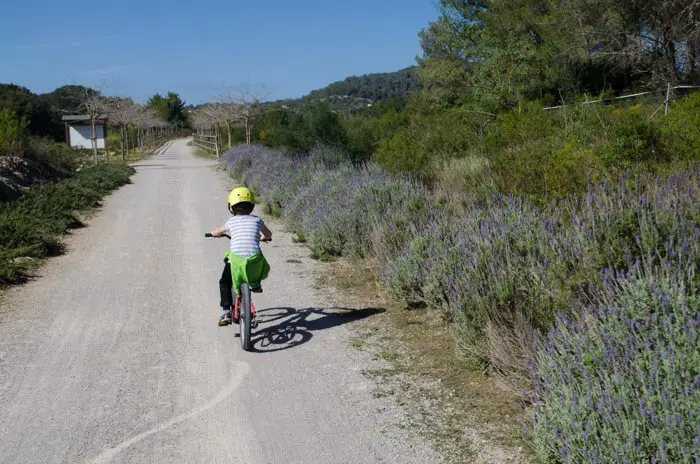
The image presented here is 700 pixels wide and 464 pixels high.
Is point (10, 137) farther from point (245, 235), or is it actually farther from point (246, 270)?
point (246, 270)

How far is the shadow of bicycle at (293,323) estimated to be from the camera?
585 centimetres

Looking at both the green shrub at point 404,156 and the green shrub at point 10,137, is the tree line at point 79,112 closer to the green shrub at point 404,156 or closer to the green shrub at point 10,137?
the green shrub at point 10,137

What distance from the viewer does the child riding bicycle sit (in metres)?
5.72

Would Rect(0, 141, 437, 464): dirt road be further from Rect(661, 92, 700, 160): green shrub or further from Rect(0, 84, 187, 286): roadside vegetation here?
Rect(661, 92, 700, 160): green shrub

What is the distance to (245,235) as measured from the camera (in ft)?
19.1

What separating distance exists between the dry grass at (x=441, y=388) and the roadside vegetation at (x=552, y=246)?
0.46 feet

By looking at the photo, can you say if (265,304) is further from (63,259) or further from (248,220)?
(63,259)

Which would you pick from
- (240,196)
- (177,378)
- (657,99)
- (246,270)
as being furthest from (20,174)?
(657,99)

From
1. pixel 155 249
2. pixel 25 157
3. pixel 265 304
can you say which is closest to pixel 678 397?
pixel 265 304

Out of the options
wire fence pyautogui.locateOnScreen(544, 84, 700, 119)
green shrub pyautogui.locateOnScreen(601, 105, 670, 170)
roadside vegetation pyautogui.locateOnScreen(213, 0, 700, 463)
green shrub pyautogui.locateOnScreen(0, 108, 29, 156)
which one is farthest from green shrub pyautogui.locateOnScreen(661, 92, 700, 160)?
green shrub pyautogui.locateOnScreen(0, 108, 29, 156)

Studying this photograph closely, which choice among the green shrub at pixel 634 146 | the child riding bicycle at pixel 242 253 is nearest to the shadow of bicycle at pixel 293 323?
the child riding bicycle at pixel 242 253

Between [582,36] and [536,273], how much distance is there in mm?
25101

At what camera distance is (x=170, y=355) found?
556 centimetres

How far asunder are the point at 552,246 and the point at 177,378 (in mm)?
3022
